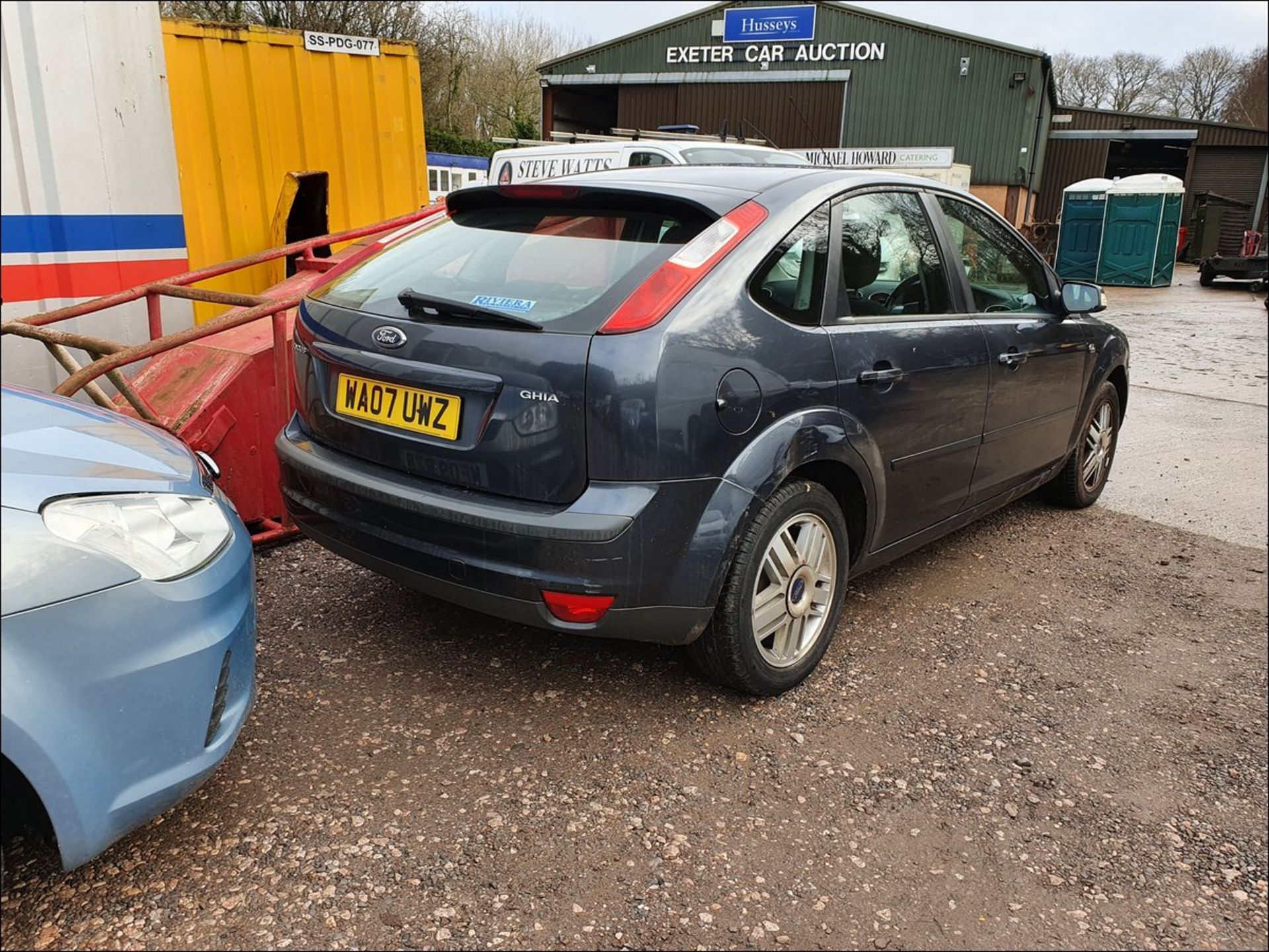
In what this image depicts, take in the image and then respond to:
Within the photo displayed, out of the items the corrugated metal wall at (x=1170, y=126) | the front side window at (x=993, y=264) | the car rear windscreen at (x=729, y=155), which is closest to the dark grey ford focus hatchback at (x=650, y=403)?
the front side window at (x=993, y=264)

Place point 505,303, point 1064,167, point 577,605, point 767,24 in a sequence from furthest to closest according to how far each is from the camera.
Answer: point 1064,167
point 767,24
point 505,303
point 577,605

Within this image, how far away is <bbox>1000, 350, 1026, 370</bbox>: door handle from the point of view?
3.78 metres

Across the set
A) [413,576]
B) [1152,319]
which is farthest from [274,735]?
[1152,319]

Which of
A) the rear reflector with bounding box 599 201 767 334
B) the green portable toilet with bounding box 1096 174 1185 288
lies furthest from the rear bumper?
the green portable toilet with bounding box 1096 174 1185 288

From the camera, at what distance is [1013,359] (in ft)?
12.6

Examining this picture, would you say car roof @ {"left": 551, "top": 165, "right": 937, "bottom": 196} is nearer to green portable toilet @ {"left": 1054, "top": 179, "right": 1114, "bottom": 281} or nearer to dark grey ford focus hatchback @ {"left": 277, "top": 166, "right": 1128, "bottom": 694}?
dark grey ford focus hatchback @ {"left": 277, "top": 166, "right": 1128, "bottom": 694}

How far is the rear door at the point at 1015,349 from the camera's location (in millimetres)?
3781

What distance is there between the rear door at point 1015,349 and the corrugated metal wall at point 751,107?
23.5 m

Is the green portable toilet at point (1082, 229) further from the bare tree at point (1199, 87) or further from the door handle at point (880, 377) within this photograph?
the door handle at point (880, 377)

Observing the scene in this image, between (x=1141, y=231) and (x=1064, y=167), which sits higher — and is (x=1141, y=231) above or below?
below

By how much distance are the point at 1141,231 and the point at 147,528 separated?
23.1 metres

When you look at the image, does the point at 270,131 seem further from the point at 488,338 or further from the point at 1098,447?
the point at 1098,447

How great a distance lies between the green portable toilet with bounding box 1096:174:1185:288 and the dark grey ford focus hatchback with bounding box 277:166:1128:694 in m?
20.3

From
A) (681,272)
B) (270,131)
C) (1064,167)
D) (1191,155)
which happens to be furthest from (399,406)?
(1191,155)
